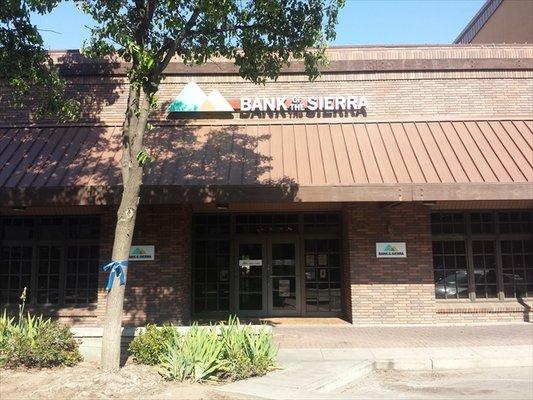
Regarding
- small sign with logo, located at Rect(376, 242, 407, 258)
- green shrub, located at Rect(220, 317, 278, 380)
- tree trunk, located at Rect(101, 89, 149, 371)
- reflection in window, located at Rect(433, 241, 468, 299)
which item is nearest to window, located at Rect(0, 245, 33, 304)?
tree trunk, located at Rect(101, 89, 149, 371)

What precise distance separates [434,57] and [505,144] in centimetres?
325

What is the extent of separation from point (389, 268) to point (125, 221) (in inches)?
292

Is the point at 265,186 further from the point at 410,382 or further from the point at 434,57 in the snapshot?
the point at 434,57

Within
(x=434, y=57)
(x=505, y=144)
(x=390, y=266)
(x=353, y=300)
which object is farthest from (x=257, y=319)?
(x=434, y=57)

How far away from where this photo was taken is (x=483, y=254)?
536 inches

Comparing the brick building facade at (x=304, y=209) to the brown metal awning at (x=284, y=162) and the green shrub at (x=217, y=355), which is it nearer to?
the brown metal awning at (x=284, y=162)

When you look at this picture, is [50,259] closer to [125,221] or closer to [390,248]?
[125,221]

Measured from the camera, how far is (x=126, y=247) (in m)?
7.62

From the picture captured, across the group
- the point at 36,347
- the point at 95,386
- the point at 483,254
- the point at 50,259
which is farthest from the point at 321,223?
the point at 95,386

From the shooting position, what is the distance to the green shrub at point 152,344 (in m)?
7.85

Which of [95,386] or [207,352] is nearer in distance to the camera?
[95,386]

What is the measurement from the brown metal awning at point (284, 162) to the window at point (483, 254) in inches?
88.4

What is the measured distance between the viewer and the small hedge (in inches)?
287

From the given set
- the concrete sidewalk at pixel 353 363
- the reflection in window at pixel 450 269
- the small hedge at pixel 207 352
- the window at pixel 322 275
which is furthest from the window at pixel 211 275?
the small hedge at pixel 207 352
